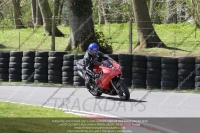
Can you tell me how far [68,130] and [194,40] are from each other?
18.2m

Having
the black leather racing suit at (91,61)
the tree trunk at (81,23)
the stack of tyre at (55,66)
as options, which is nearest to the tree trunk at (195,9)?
the tree trunk at (81,23)

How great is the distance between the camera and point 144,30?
23.7 m

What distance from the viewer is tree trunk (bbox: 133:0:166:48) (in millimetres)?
23594

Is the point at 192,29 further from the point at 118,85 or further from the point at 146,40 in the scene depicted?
the point at 118,85

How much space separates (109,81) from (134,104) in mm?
1179

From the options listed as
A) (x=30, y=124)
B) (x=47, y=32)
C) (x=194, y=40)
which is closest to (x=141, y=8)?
(x=194, y=40)

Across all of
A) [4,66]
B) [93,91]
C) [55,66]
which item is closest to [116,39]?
[4,66]

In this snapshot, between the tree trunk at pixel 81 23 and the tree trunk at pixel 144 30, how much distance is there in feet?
10.4

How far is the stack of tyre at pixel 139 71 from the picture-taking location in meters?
16.5

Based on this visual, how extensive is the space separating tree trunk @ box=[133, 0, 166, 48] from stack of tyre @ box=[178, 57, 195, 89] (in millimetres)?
7520

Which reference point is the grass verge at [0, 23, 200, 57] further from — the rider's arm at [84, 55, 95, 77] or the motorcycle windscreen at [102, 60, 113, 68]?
the motorcycle windscreen at [102, 60, 113, 68]

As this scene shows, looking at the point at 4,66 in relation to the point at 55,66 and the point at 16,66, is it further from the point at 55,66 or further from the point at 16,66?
the point at 55,66

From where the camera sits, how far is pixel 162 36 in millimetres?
28688

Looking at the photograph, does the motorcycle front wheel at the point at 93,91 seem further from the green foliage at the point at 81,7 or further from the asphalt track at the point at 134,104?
the green foliage at the point at 81,7
